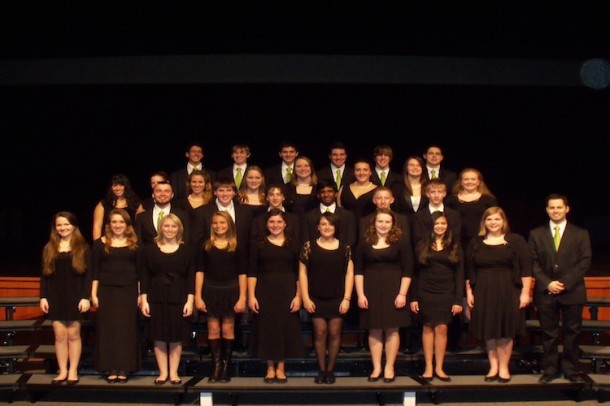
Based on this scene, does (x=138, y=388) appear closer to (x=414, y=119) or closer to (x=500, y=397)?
(x=500, y=397)

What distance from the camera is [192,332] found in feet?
20.8

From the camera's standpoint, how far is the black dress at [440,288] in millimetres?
5543

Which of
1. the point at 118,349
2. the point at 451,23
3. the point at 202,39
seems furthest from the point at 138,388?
the point at 451,23

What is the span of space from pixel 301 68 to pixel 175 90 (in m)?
1.95

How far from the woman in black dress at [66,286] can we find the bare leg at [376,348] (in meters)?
2.00

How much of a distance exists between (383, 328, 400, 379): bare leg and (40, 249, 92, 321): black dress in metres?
2.12

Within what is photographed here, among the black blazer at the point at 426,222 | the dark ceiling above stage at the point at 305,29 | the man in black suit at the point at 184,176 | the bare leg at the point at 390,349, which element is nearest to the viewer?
the bare leg at the point at 390,349

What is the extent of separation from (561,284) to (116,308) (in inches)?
121

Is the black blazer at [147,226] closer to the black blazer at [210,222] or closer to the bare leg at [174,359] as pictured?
the black blazer at [210,222]

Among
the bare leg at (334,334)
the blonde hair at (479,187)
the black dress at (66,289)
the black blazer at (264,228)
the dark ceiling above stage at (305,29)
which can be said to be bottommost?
the bare leg at (334,334)

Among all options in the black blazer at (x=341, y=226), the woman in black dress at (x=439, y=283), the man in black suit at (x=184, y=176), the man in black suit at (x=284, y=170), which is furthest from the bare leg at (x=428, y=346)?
the man in black suit at (x=184, y=176)

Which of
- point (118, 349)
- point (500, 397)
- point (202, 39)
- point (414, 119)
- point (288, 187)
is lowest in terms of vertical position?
point (500, 397)

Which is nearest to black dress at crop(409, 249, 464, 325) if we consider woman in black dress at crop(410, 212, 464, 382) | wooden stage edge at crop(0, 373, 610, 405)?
woman in black dress at crop(410, 212, 464, 382)

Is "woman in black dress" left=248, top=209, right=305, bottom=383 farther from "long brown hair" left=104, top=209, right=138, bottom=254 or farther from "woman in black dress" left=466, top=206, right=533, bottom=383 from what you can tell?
"woman in black dress" left=466, top=206, right=533, bottom=383
